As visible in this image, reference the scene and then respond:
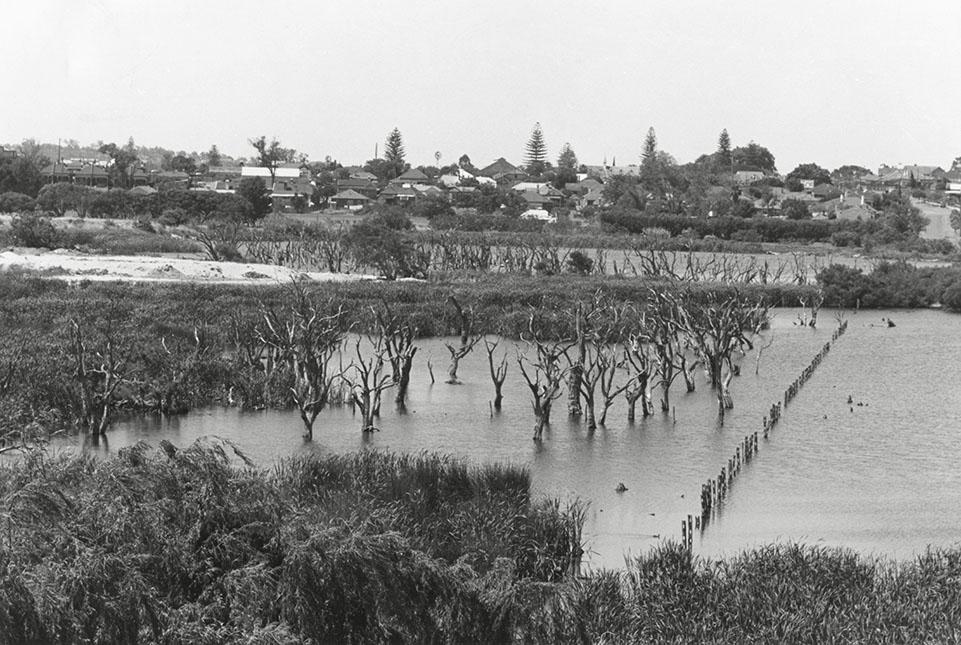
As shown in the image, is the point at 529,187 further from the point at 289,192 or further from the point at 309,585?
the point at 309,585

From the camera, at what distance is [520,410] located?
41.0m

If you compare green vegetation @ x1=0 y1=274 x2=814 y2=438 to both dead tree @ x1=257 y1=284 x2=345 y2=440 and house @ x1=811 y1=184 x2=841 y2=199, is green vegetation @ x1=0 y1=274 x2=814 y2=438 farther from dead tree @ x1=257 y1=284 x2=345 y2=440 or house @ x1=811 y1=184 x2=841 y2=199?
house @ x1=811 y1=184 x2=841 y2=199

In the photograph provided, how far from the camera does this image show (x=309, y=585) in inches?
719

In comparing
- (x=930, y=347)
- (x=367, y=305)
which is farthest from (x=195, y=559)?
(x=930, y=347)

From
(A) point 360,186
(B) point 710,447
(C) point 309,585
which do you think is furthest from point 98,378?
(A) point 360,186

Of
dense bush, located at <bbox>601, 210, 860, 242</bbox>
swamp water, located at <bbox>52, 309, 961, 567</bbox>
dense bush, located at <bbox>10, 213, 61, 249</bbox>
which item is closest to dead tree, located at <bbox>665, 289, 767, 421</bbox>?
swamp water, located at <bbox>52, 309, 961, 567</bbox>

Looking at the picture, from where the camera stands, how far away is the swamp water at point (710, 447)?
1117 inches

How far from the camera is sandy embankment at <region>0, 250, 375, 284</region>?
220ft

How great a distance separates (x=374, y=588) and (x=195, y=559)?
2.54m

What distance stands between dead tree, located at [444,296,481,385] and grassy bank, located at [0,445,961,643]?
963 inches

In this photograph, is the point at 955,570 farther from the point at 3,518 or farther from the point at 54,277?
the point at 54,277

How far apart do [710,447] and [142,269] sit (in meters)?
41.6

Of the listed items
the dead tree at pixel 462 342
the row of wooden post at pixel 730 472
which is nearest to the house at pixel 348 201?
the dead tree at pixel 462 342

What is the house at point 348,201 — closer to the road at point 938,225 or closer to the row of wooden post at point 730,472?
the road at point 938,225
